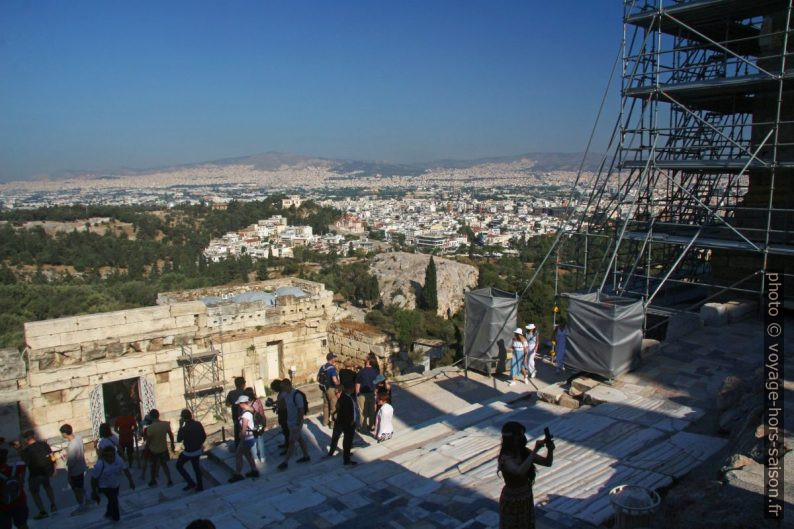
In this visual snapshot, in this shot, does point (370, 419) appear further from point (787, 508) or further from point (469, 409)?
point (787, 508)

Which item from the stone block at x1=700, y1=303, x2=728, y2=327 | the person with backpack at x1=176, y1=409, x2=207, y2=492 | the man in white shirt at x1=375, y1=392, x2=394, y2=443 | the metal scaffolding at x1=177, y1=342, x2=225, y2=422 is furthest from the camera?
the metal scaffolding at x1=177, y1=342, x2=225, y2=422

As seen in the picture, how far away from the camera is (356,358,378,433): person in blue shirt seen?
7742 millimetres

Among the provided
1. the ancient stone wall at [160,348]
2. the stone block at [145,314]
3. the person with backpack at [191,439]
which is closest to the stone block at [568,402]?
the person with backpack at [191,439]

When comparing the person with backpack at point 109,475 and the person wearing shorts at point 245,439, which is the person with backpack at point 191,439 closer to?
the person wearing shorts at point 245,439

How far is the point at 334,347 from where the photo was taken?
16719 mm

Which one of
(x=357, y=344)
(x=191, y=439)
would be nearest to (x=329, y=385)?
(x=191, y=439)

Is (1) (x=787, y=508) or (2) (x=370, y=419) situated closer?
(1) (x=787, y=508)

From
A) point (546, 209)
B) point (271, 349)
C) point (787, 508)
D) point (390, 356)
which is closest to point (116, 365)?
point (271, 349)

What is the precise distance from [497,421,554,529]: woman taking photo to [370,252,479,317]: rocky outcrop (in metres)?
38.7

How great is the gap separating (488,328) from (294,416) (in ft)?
13.8

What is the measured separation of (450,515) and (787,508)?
2497 millimetres

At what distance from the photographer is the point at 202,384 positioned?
1243 centimetres

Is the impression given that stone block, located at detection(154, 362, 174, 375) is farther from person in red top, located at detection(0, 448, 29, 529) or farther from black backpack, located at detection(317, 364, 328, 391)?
person in red top, located at detection(0, 448, 29, 529)

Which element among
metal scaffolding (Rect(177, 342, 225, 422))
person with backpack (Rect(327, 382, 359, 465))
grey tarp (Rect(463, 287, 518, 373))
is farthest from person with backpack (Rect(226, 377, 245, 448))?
metal scaffolding (Rect(177, 342, 225, 422))
